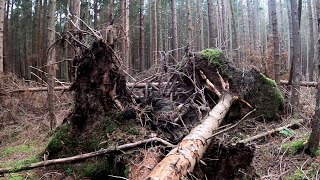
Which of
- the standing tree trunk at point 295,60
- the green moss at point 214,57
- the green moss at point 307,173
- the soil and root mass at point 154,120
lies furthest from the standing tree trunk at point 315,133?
the green moss at point 214,57

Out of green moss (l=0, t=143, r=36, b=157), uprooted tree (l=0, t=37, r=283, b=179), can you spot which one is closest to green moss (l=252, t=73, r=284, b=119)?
uprooted tree (l=0, t=37, r=283, b=179)

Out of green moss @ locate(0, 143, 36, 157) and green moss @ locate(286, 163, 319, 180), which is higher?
green moss @ locate(286, 163, 319, 180)

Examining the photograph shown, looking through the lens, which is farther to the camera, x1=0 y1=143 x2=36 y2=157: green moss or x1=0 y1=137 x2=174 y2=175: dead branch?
x1=0 y1=143 x2=36 y2=157: green moss

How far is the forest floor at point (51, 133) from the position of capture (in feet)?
15.6

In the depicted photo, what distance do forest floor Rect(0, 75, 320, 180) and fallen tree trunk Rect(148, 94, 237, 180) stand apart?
0.31 metres

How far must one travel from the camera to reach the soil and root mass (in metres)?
4.36

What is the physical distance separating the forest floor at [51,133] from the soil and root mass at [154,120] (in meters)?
0.36

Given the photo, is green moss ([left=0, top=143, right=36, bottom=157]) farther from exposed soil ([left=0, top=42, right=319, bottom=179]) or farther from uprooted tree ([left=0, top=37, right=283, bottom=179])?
uprooted tree ([left=0, top=37, right=283, bottom=179])

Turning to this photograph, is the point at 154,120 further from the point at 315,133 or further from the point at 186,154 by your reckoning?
→ the point at 315,133

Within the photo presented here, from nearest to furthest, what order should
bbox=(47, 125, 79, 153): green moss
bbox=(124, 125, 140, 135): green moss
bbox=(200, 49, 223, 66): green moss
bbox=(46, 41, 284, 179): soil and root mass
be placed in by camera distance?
1. bbox=(46, 41, 284, 179): soil and root mass
2. bbox=(124, 125, 140, 135): green moss
3. bbox=(47, 125, 79, 153): green moss
4. bbox=(200, 49, 223, 66): green moss

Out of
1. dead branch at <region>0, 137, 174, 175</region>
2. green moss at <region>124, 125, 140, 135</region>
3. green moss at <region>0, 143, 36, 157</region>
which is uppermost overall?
green moss at <region>124, 125, 140, 135</region>

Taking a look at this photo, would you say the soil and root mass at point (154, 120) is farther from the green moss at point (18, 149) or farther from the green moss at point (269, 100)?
the green moss at point (18, 149)

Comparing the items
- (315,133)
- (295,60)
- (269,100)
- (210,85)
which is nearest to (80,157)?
(315,133)

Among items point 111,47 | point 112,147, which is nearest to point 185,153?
point 112,147
